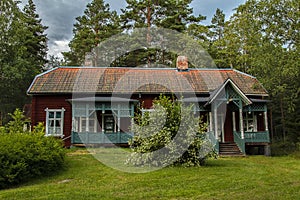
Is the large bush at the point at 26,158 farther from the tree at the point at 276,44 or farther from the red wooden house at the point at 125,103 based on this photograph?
the tree at the point at 276,44

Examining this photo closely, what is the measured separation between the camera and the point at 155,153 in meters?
9.93

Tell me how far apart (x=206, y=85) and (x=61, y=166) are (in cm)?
1205

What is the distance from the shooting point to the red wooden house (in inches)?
621

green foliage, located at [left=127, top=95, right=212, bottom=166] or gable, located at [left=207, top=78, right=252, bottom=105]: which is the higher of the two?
gable, located at [left=207, top=78, right=252, bottom=105]

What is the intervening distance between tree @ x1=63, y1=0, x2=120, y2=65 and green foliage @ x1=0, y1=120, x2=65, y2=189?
20518 mm

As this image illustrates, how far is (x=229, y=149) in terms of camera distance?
15.2 m

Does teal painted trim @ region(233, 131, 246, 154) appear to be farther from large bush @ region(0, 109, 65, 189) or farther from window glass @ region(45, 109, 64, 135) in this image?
window glass @ region(45, 109, 64, 135)

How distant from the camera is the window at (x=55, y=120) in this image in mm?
16938

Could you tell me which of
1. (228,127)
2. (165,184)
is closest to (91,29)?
(228,127)

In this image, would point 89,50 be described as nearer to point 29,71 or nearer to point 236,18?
point 29,71

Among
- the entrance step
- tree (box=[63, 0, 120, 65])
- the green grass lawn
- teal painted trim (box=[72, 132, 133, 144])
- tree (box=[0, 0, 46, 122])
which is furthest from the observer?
tree (box=[63, 0, 120, 65])

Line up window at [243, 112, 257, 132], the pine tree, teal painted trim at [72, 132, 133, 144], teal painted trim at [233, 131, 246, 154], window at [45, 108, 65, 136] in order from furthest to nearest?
the pine tree → window at [243, 112, 257, 132] → window at [45, 108, 65, 136] → teal painted trim at [72, 132, 133, 144] → teal painted trim at [233, 131, 246, 154]

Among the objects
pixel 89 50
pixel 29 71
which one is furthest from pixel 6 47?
pixel 89 50

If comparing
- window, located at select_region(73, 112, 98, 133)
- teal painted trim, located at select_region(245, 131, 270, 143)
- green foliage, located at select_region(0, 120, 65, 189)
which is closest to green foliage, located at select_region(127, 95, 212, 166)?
green foliage, located at select_region(0, 120, 65, 189)
